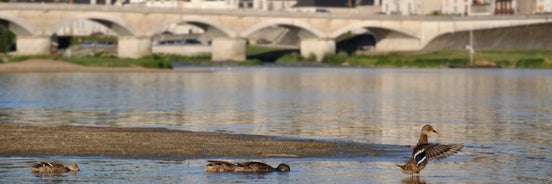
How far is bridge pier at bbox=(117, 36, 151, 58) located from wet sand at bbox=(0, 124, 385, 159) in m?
84.0

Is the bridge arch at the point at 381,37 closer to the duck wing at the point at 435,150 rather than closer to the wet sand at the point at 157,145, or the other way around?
the wet sand at the point at 157,145

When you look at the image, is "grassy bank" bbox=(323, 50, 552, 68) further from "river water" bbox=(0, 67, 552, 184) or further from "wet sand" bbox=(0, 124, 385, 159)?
"wet sand" bbox=(0, 124, 385, 159)

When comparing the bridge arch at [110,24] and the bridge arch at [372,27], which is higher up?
the bridge arch at [110,24]

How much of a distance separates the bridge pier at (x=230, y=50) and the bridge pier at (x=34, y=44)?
17.2 metres

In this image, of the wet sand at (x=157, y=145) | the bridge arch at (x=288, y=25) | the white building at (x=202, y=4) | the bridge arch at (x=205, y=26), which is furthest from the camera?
the white building at (x=202, y=4)

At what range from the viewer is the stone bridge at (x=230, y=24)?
11212cm

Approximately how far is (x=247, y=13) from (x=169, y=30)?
45355 mm

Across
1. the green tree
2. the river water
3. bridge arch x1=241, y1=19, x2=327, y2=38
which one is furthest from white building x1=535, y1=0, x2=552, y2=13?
the river water

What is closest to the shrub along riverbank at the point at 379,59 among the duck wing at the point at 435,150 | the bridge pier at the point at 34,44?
the bridge pier at the point at 34,44

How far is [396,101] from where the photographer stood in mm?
52500

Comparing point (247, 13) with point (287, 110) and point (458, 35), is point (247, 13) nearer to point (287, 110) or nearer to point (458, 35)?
point (458, 35)

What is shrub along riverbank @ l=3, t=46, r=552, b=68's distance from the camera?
350ft

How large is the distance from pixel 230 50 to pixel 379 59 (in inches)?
541

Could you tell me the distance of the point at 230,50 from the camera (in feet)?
401
